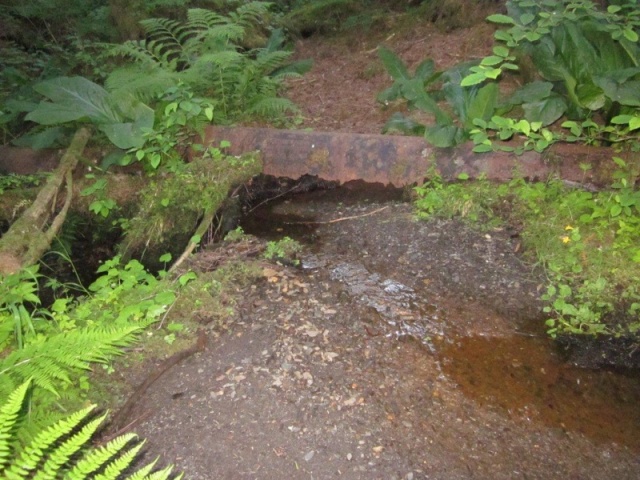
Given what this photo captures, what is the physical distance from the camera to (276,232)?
365 cm

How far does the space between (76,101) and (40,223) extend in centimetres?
111

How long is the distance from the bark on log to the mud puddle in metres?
1.45

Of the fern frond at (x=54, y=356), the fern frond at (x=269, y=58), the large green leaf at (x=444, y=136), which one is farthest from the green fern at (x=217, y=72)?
the fern frond at (x=54, y=356)

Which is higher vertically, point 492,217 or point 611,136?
point 611,136

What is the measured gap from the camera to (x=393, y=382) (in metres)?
2.24

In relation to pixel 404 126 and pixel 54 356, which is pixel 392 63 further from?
pixel 54 356

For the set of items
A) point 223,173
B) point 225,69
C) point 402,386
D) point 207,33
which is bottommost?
point 402,386

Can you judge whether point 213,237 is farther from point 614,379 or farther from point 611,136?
point 611,136

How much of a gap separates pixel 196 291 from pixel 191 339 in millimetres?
363

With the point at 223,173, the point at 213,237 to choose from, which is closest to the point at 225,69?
the point at 223,173

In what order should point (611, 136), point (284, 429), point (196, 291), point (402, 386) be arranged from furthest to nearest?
point (611, 136) → point (196, 291) → point (402, 386) → point (284, 429)

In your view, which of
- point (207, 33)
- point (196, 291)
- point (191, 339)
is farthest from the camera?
point (207, 33)

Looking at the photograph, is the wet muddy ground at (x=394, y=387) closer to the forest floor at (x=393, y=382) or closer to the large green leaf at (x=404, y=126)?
the forest floor at (x=393, y=382)

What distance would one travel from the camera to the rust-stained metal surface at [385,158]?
3469 millimetres
